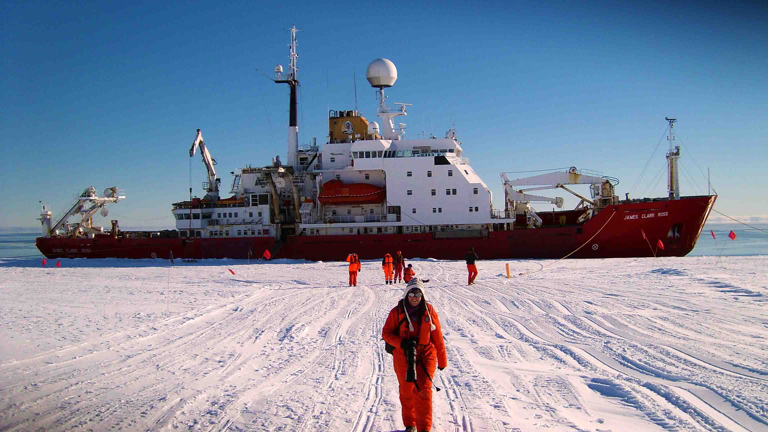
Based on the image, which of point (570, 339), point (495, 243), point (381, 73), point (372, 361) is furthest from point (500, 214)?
point (372, 361)

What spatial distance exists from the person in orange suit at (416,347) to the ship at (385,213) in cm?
2127

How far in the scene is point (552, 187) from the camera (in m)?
25.6

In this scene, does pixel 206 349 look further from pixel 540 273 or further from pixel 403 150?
pixel 403 150

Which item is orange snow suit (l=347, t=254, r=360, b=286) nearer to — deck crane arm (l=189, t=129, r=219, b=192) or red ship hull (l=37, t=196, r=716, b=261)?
red ship hull (l=37, t=196, r=716, b=261)

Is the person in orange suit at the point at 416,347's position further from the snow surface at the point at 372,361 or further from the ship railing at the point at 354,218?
the ship railing at the point at 354,218

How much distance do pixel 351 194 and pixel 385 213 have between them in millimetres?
2185

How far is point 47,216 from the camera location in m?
31.9

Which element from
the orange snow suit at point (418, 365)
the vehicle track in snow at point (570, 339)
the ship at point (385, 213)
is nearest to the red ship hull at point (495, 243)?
the ship at point (385, 213)

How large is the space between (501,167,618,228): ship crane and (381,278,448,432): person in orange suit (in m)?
22.8

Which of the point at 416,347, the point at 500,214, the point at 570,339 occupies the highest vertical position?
the point at 500,214

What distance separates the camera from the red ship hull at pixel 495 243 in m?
22.2

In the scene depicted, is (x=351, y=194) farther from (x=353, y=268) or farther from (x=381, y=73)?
(x=353, y=268)

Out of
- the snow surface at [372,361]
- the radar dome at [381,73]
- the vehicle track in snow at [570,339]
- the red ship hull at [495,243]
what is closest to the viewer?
the vehicle track in snow at [570,339]

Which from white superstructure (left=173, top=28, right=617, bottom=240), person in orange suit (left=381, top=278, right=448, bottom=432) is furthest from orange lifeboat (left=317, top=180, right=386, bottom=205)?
person in orange suit (left=381, top=278, right=448, bottom=432)
